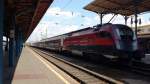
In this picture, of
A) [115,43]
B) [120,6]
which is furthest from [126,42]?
[120,6]

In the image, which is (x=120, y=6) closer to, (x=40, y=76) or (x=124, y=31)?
(x=124, y=31)

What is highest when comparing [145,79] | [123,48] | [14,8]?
[14,8]

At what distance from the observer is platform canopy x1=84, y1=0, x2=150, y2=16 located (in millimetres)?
34088

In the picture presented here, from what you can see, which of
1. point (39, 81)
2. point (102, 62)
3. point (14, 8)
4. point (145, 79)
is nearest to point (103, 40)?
point (102, 62)

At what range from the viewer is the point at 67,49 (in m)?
43.7

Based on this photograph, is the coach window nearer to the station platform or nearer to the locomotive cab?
the locomotive cab

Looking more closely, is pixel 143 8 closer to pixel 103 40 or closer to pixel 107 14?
pixel 107 14

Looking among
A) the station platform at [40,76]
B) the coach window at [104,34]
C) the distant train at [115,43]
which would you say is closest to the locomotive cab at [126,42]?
the distant train at [115,43]

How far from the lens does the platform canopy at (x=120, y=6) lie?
112 feet

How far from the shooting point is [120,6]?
3634 centimetres

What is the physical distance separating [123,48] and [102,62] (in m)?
5.03

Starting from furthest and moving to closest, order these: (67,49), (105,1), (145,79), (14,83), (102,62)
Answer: (67,49) → (105,1) → (102,62) → (145,79) → (14,83)

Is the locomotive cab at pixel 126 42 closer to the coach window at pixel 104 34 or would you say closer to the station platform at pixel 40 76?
the coach window at pixel 104 34

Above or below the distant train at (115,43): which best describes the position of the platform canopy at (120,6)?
above
